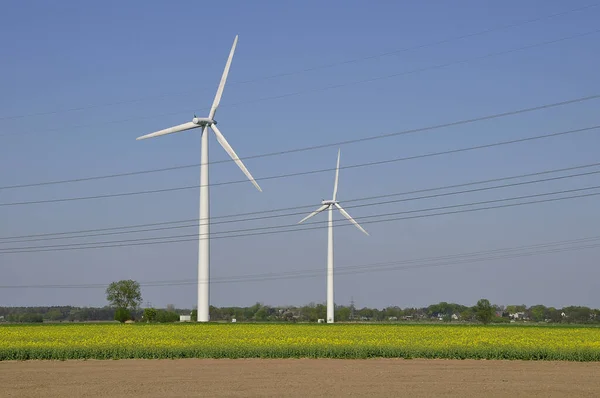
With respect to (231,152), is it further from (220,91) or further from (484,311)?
(484,311)

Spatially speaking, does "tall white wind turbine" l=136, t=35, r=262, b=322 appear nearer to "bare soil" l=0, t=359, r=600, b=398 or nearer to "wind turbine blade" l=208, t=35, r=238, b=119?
"wind turbine blade" l=208, t=35, r=238, b=119

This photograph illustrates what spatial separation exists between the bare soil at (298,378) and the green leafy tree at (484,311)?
115 m

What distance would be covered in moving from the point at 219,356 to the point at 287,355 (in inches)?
166

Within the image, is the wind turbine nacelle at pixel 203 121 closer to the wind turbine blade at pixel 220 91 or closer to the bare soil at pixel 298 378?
the wind turbine blade at pixel 220 91

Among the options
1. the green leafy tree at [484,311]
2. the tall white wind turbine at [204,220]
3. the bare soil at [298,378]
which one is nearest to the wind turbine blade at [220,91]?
the tall white wind turbine at [204,220]

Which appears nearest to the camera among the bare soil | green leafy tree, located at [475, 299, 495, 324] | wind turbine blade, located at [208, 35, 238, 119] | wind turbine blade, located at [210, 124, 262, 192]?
the bare soil

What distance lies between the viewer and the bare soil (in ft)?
123

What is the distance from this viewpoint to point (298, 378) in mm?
42500

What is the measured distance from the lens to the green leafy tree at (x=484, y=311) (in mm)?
166000

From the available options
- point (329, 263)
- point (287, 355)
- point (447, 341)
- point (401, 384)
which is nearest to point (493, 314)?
point (329, 263)

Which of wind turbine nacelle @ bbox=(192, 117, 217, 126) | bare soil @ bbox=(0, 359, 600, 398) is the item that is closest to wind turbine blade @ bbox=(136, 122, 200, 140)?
wind turbine nacelle @ bbox=(192, 117, 217, 126)

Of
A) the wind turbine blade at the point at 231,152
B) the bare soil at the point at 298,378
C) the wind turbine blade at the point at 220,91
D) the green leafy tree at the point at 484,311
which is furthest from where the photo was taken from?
the green leafy tree at the point at 484,311

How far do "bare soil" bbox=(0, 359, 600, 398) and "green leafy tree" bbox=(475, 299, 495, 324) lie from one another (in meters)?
115

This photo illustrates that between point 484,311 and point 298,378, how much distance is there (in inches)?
5077
